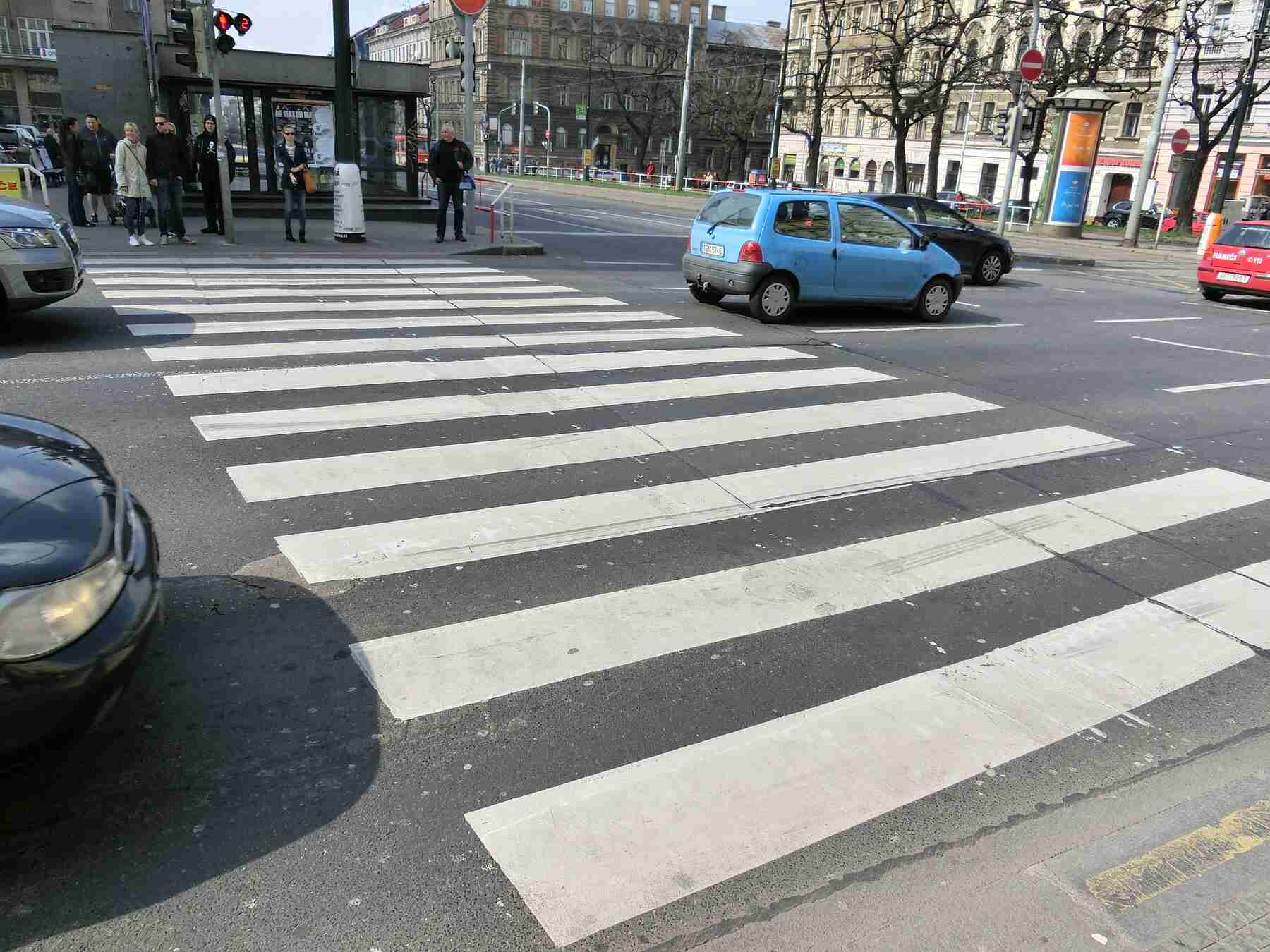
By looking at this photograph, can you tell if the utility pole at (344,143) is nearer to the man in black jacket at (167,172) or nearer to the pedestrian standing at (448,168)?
the pedestrian standing at (448,168)

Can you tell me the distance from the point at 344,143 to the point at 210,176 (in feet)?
7.61

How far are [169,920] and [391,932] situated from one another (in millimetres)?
571

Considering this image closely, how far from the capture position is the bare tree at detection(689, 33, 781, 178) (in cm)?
7012

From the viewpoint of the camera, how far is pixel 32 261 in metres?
8.43

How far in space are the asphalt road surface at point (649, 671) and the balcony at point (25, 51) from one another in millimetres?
63941

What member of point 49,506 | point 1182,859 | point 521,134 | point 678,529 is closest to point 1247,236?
point 678,529

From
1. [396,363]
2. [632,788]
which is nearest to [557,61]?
[396,363]

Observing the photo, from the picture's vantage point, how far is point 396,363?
8.48m

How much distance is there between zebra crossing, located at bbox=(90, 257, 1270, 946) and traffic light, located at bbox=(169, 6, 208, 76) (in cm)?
582

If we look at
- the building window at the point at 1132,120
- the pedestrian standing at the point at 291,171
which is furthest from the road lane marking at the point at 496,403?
the building window at the point at 1132,120

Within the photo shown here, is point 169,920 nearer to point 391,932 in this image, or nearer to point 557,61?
point 391,932

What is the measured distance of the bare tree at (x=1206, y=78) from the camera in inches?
1480

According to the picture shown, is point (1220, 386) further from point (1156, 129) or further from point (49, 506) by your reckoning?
point (1156, 129)

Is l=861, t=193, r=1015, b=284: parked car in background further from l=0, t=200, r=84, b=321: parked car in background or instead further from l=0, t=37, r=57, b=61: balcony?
l=0, t=37, r=57, b=61: balcony
